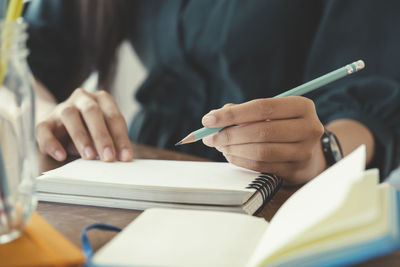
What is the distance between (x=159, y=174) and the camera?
1.57ft

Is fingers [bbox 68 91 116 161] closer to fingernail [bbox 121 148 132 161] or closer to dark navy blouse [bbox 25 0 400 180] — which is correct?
fingernail [bbox 121 148 132 161]

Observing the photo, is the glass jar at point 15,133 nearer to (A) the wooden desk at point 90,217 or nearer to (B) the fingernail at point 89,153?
(A) the wooden desk at point 90,217

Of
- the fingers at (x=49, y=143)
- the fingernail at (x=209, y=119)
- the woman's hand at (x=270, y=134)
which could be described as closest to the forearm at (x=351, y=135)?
the woman's hand at (x=270, y=134)

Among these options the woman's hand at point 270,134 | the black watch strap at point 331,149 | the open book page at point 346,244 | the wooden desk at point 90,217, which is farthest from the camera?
the black watch strap at point 331,149

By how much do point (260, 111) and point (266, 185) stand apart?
0.08 meters

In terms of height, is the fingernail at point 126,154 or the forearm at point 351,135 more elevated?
the fingernail at point 126,154

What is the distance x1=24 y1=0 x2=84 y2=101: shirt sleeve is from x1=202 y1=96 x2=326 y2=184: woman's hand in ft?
2.49

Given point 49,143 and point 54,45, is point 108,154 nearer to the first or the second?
point 49,143

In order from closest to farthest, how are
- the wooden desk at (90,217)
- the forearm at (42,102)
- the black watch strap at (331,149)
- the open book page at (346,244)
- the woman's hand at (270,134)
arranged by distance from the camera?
the open book page at (346,244)
the wooden desk at (90,217)
the woman's hand at (270,134)
the black watch strap at (331,149)
the forearm at (42,102)

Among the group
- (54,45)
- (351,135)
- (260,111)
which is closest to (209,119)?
(260,111)

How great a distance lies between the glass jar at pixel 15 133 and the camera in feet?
0.97

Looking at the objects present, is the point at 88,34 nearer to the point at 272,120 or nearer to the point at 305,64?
the point at 305,64

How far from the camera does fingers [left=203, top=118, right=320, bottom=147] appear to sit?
1.59 ft

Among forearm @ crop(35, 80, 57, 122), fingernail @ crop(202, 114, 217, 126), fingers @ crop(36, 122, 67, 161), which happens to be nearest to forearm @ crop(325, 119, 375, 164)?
fingernail @ crop(202, 114, 217, 126)
